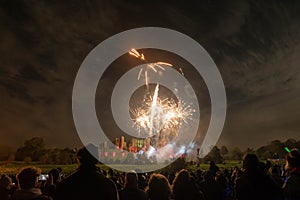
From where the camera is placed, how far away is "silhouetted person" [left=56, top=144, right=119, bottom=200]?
4.77 meters

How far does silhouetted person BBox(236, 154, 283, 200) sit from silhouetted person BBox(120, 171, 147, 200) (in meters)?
1.99

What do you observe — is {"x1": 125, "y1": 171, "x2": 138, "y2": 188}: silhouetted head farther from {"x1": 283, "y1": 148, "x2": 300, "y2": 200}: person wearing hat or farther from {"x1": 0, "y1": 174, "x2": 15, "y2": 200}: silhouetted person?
{"x1": 0, "y1": 174, "x2": 15, "y2": 200}: silhouetted person

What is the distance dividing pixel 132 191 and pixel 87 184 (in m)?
1.84

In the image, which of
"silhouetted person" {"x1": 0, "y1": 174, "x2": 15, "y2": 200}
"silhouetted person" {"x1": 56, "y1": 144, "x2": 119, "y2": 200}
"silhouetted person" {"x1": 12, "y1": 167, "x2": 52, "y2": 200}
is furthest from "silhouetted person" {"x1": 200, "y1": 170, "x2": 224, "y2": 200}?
Answer: "silhouetted person" {"x1": 0, "y1": 174, "x2": 15, "y2": 200}

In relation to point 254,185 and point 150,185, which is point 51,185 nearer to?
point 150,185

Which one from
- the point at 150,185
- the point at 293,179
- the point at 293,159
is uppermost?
the point at 293,159

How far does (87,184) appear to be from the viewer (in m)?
4.82

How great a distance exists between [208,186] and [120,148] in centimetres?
9321

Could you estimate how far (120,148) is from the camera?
100m

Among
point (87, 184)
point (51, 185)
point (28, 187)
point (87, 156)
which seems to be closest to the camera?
point (87, 184)

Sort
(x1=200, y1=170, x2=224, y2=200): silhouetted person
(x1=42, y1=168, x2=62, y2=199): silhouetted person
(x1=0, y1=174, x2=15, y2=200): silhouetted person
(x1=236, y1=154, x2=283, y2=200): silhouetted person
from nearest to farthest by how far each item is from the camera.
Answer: (x1=236, y1=154, x2=283, y2=200): silhouetted person, (x1=42, y1=168, x2=62, y2=199): silhouetted person, (x1=0, y1=174, x2=15, y2=200): silhouetted person, (x1=200, y1=170, x2=224, y2=200): silhouetted person

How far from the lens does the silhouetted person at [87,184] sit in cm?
477

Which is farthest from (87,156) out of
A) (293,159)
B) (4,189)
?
(4,189)

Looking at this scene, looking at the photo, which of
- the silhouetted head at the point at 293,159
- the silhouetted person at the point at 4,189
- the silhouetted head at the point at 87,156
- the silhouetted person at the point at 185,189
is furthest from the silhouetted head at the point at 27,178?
the silhouetted head at the point at 293,159
